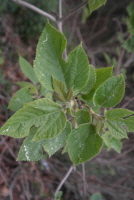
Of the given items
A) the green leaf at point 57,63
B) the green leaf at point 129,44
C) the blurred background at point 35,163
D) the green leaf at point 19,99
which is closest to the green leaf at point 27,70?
the green leaf at point 19,99

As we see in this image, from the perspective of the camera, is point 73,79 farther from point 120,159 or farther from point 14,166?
point 120,159

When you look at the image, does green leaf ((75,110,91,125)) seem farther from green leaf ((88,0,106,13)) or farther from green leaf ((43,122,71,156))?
green leaf ((88,0,106,13))

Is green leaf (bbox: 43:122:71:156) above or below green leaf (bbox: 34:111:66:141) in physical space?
below

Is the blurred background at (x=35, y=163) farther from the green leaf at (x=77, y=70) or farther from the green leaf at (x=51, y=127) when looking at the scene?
the green leaf at (x=51, y=127)

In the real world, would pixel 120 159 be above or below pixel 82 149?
below

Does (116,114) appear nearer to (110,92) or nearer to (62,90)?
(110,92)

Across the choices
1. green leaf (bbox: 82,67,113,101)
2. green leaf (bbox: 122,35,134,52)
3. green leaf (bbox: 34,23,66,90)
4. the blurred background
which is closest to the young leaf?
green leaf (bbox: 82,67,113,101)

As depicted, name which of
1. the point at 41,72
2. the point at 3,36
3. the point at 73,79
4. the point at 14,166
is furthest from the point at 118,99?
the point at 3,36
